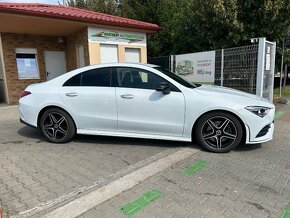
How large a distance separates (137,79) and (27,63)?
8.57 m

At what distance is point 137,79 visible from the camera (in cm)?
A: 451

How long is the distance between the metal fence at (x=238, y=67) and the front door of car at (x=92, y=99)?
5342mm

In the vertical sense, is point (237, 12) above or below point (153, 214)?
above

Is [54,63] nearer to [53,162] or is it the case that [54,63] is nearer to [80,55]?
[80,55]

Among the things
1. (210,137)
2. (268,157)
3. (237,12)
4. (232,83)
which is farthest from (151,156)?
(237,12)

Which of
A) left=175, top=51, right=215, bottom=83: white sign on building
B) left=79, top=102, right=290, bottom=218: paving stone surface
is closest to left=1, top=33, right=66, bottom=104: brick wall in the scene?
left=175, top=51, right=215, bottom=83: white sign on building

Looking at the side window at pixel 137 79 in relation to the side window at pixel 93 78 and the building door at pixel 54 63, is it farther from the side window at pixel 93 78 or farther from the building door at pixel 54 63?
the building door at pixel 54 63

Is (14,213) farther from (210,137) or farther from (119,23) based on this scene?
(119,23)

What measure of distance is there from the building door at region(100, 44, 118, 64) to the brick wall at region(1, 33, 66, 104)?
3.05 meters

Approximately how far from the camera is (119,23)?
388 inches

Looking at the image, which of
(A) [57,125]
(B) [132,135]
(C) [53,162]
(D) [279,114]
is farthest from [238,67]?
(C) [53,162]

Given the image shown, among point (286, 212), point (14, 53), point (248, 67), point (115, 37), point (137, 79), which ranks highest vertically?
point (115, 37)

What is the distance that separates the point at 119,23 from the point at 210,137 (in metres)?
7.13

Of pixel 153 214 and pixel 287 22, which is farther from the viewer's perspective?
pixel 287 22
